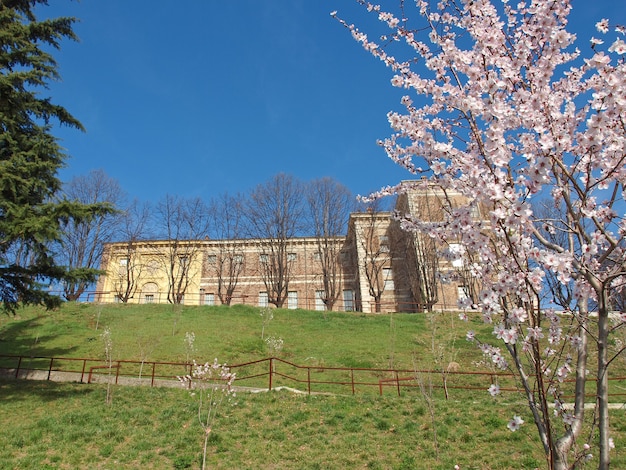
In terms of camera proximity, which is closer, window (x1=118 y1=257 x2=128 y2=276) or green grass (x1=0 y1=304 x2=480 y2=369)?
green grass (x1=0 y1=304 x2=480 y2=369)

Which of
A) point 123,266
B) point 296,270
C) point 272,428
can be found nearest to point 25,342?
point 272,428

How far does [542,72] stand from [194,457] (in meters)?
8.82

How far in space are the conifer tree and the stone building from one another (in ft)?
64.5

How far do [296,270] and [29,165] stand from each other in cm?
2749

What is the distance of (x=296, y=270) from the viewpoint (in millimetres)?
37719

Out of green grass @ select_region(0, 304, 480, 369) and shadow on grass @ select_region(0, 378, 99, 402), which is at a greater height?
green grass @ select_region(0, 304, 480, 369)

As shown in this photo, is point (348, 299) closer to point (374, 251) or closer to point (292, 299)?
point (374, 251)

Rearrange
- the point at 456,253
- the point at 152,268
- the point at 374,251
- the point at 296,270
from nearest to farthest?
the point at 456,253 → the point at 374,251 → the point at 152,268 → the point at 296,270

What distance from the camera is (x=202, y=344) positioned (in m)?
19.0

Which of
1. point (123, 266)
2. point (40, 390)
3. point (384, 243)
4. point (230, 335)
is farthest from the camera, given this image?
point (123, 266)

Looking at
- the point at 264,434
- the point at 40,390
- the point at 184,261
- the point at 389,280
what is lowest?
the point at 264,434

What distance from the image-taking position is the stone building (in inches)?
1240

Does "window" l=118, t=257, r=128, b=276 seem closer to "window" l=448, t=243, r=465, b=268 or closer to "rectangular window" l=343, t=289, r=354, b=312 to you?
"rectangular window" l=343, t=289, r=354, b=312

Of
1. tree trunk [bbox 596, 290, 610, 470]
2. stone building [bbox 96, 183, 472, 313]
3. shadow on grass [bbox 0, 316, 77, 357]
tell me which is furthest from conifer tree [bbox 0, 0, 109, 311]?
stone building [bbox 96, 183, 472, 313]
